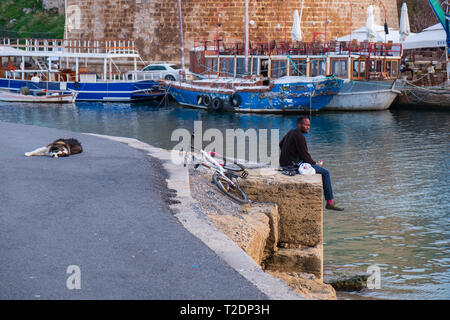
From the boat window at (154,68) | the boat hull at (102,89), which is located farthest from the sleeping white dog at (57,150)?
the boat window at (154,68)

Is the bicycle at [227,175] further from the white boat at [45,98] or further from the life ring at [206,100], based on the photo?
the white boat at [45,98]

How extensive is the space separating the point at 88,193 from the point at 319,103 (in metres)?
23.1

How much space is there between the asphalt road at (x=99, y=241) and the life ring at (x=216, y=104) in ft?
71.4

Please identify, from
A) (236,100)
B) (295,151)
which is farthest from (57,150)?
(236,100)

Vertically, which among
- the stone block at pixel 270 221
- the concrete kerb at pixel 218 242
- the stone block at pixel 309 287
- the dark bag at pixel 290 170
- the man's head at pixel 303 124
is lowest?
the stone block at pixel 309 287

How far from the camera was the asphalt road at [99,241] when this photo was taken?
4.46 metres

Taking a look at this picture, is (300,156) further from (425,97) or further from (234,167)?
(425,97)

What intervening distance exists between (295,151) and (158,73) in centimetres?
2906

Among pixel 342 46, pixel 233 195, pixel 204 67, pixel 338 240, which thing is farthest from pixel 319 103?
pixel 233 195

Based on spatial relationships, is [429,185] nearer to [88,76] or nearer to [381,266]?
[381,266]

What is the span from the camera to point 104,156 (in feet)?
30.3

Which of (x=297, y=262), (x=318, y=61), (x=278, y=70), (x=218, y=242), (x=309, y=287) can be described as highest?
(x=318, y=61)

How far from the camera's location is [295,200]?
7.71 metres
